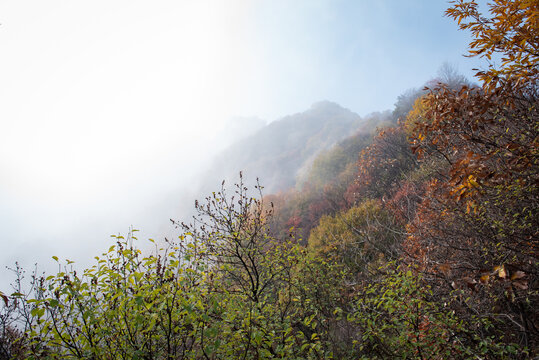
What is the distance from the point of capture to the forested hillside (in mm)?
1958

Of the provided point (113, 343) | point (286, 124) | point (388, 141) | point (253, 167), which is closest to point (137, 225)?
point (253, 167)

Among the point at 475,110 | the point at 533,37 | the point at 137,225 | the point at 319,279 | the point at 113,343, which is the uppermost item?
the point at 137,225

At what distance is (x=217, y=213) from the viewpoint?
3.94 meters

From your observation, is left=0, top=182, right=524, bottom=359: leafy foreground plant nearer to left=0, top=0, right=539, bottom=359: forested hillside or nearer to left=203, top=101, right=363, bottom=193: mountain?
left=0, top=0, right=539, bottom=359: forested hillside

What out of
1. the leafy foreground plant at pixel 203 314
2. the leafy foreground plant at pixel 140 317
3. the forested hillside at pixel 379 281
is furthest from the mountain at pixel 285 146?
the leafy foreground plant at pixel 140 317

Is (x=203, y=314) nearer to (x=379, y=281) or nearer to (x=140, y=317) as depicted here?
(x=140, y=317)

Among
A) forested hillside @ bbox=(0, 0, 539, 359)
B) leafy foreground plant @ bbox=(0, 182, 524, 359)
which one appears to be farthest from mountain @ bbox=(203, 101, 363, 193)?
leafy foreground plant @ bbox=(0, 182, 524, 359)

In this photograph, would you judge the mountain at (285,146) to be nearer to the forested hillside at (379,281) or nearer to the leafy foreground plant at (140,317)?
the forested hillside at (379,281)

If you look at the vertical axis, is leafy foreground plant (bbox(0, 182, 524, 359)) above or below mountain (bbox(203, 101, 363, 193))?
below

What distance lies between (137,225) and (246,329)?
82.3 meters

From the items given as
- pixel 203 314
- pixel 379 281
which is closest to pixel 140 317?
pixel 203 314

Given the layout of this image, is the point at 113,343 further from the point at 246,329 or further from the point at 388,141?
the point at 388,141

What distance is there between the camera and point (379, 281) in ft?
14.7

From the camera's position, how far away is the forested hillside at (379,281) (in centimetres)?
196
